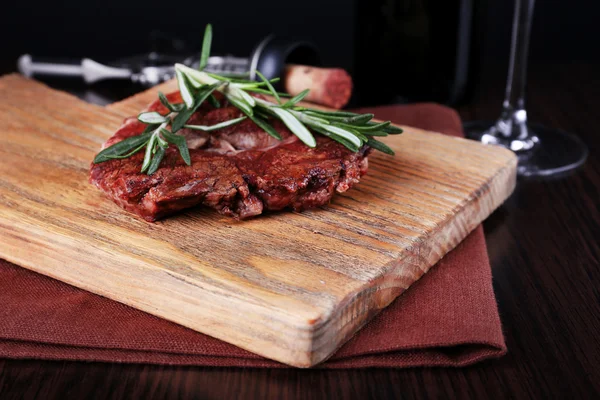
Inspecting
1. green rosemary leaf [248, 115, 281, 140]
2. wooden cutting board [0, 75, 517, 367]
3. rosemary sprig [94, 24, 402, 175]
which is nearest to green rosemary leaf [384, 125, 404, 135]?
rosemary sprig [94, 24, 402, 175]

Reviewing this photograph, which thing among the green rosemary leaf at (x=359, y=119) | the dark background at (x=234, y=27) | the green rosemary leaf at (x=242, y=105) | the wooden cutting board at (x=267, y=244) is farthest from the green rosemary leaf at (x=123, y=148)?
the dark background at (x=234, y=27)

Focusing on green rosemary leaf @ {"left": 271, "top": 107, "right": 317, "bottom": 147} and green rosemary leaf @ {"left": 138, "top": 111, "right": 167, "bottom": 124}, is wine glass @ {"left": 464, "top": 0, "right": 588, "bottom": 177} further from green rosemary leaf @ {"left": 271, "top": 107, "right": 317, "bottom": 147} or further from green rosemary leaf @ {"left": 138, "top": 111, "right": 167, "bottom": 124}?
green rosemary leaf @ {"left": 138, "top": 111, "right": 167, "bottom": 124}

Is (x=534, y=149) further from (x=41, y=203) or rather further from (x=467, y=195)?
(x=41, y=203)

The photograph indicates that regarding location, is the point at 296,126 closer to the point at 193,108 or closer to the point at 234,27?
the point at 193,108

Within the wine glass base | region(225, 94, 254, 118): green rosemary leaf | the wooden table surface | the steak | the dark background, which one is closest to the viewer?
the wooden table surface

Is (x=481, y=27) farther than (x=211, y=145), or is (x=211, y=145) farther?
(x=481, y=27)

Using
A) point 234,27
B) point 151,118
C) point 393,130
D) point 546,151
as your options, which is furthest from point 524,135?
point 234,27

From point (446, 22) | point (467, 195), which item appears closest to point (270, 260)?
point (467, 195)

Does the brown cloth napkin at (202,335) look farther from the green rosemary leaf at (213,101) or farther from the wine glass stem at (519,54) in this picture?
the wine glass stem at (519,54)
